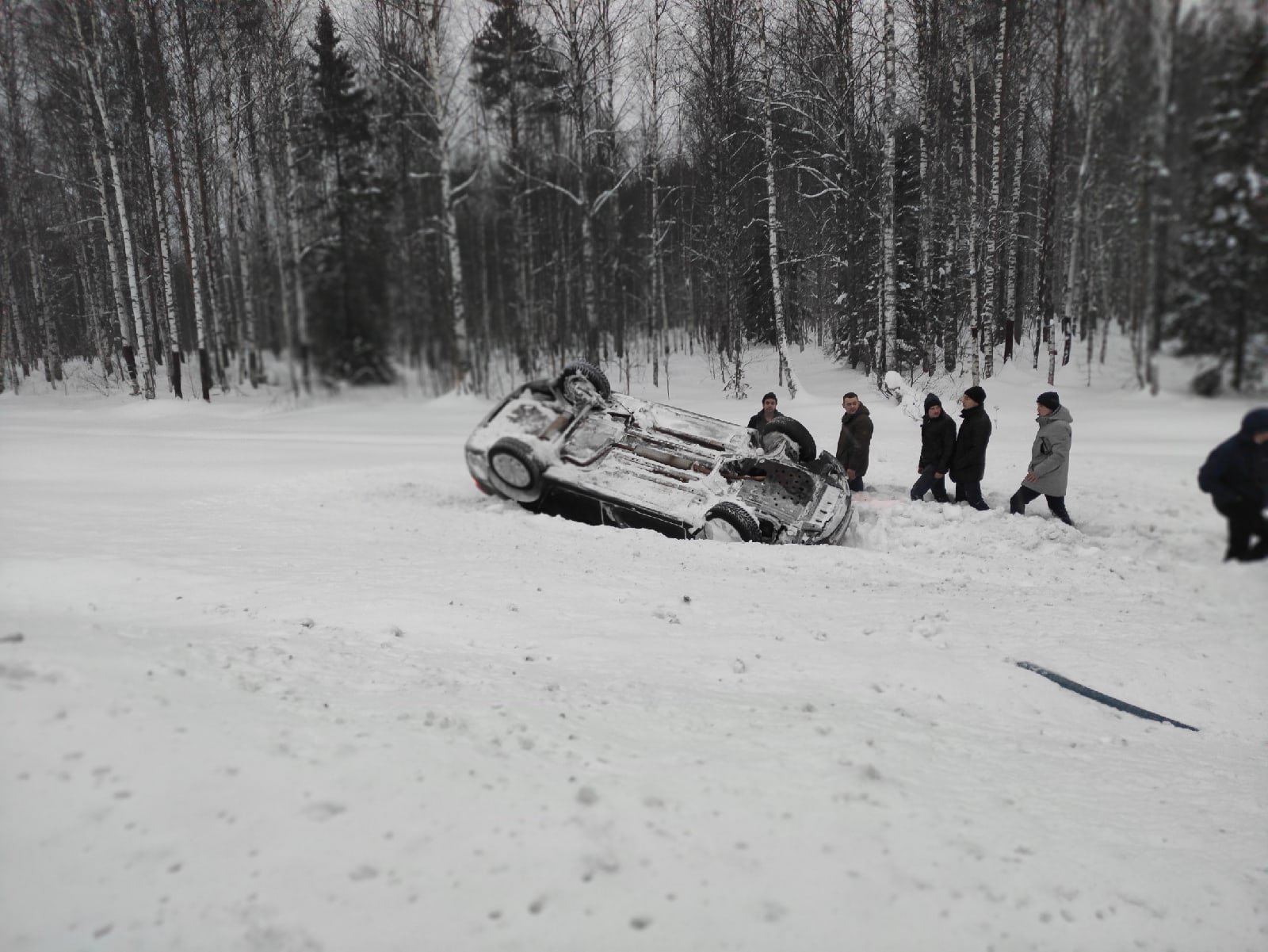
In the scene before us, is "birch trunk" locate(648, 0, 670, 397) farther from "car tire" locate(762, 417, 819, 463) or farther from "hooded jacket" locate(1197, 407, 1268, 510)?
"hooded jacket" locate(1197, 407, 1268, 510)

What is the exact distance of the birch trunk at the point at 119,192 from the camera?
15185 millimetres

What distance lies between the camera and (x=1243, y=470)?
792 millimetres

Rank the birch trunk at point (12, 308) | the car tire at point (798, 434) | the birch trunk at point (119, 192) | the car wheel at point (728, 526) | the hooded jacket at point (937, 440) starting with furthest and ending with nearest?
the birch trunk at point (119, 192) → the birch trunk at point (12, 308) → the car tire at point (798, 434) → the hooded jacket at point (937, 440) → the car wheel at point (728, 526)

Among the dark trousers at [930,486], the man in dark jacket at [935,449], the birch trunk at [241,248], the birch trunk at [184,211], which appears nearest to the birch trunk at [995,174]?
the birch trunk at [241,248]

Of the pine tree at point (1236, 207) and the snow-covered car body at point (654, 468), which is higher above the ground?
the pine tree at point (1236, 207)

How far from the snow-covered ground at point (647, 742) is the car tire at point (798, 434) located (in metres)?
2.06

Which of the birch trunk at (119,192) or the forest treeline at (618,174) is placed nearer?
the forest treeline at (618,174)

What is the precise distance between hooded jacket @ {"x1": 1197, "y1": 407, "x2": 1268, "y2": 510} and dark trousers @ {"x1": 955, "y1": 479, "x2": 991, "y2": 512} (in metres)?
5.40

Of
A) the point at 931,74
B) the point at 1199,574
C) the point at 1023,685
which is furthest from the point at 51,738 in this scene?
the point at 1023,685

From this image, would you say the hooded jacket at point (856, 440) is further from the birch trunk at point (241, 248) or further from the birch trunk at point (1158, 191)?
the birch trunk at point (1158, 191)

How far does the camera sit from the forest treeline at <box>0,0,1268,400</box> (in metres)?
0.85

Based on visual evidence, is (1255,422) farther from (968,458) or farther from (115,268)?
(115,268)

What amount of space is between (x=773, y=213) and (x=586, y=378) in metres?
10.2

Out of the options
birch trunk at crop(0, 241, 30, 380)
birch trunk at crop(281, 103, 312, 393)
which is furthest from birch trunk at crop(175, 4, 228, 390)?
birch trunk at crop(0, 241, 30, 380)
